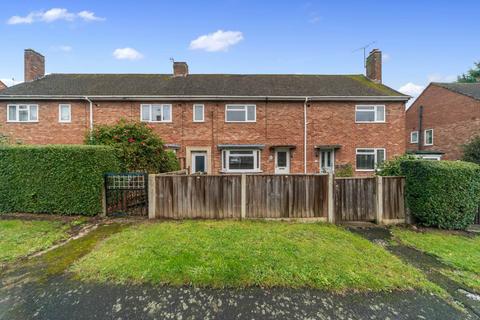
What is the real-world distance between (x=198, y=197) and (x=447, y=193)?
268 inches

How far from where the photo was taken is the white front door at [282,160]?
1321cm

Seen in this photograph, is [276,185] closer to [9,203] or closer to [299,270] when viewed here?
[299,270]

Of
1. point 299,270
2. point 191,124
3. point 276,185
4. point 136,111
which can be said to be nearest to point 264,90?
point 191,124

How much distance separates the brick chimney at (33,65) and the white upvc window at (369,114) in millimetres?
21891

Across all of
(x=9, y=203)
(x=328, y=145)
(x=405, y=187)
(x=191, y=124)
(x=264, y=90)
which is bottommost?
(x=9, y=203)

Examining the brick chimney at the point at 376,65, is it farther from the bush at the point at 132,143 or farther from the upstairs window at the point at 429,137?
the bush at the point at 132,143

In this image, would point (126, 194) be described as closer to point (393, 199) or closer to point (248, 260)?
point (248, 260)

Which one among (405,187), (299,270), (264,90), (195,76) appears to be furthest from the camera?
(195,76)

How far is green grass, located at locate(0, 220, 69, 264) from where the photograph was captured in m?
4.34

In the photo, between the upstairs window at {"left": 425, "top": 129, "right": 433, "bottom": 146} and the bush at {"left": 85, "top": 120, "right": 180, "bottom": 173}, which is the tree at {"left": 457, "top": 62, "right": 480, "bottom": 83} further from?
the bush at {"left": 85, "top": 120, "right": 180, "bottom": 173}

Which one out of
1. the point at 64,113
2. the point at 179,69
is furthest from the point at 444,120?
the point at 64,113

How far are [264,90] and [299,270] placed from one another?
40.0 ft

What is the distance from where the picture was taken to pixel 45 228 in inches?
221

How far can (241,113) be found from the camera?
43.7ft
